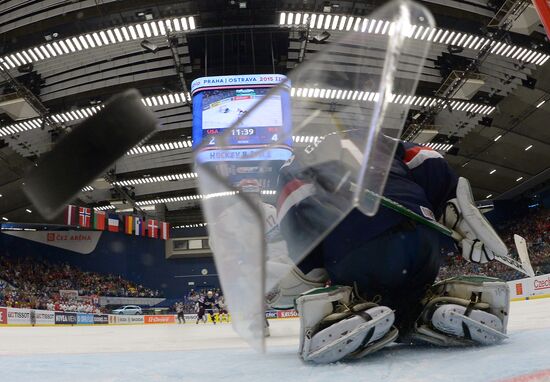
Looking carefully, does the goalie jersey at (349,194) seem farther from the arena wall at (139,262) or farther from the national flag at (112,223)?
the arena wall at (139,262)

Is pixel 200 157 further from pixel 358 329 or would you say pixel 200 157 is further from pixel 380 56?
pixel 358 329

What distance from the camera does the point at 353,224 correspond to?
1503mm

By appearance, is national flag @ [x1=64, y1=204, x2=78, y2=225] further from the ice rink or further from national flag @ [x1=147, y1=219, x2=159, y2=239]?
the ice rink

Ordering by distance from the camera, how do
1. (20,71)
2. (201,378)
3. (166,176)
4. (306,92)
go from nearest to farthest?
(306,92)
(201,378)
(20,71)
(166,176)

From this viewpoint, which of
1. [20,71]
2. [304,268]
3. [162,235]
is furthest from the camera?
[162,235]

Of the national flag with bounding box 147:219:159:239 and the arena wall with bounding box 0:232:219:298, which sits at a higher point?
the national flag with bounding box 147:219:159:239

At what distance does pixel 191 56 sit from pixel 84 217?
733 centimetres

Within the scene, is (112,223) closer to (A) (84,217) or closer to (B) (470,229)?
(A) (84,217)

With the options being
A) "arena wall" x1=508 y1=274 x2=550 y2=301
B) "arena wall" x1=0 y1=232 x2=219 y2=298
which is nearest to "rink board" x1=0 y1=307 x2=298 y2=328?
"arena wall" x1=508 y1=274 x2=550 y2=301

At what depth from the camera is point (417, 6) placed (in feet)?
2.56

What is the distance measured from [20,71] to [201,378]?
9.99 m

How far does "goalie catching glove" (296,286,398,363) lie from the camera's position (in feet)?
4.39

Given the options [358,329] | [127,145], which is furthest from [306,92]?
[358,329]

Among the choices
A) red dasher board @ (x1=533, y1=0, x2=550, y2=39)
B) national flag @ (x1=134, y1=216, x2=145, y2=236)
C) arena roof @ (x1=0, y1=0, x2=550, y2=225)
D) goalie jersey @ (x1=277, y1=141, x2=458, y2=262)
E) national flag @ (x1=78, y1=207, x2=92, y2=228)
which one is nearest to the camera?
goalie jersey @ (x1=277, y1=141, x2=458, y2=262)
